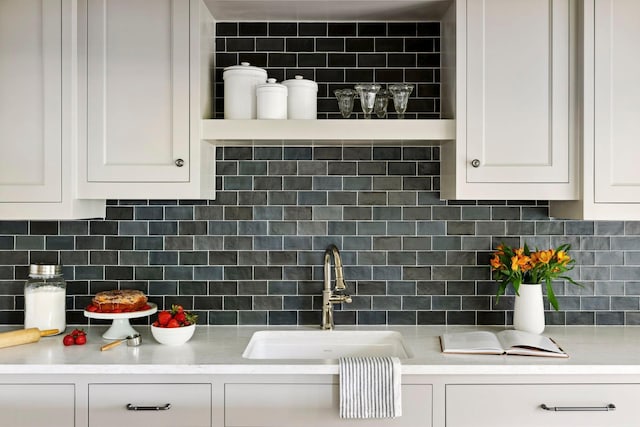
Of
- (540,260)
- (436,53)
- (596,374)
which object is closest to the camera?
(596,374)

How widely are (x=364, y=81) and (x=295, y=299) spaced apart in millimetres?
983

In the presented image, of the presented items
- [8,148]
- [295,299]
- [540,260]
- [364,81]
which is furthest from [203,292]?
[540,260]

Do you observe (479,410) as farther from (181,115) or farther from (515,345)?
(181,115)

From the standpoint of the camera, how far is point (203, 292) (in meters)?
2.64

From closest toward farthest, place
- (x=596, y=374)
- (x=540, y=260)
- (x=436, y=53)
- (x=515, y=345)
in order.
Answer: (x=596, y=374) → (x=515, y=345) → (x=540, y=260) → (x=436, y=53)

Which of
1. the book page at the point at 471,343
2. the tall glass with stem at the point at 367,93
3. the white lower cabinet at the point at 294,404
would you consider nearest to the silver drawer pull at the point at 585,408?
the book page at the point at 471,343

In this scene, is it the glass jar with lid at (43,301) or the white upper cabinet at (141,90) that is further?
the glass jar with lid at (43,301)

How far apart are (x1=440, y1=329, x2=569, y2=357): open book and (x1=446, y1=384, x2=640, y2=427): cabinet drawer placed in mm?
129

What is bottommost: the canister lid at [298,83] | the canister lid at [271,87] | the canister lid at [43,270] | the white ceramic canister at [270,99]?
the canister lid at [43,270]

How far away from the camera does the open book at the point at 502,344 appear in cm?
213

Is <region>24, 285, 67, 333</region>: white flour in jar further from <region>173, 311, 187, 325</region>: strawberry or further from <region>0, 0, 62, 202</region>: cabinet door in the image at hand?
<region>173, 311, 187, 325</region>: strawberry

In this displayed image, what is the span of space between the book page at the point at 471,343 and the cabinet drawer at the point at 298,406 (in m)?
0.21

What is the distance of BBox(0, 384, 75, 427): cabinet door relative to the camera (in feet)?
6.66

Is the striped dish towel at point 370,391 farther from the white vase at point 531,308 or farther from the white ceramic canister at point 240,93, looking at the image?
the white ceramic canister at point 240,93
